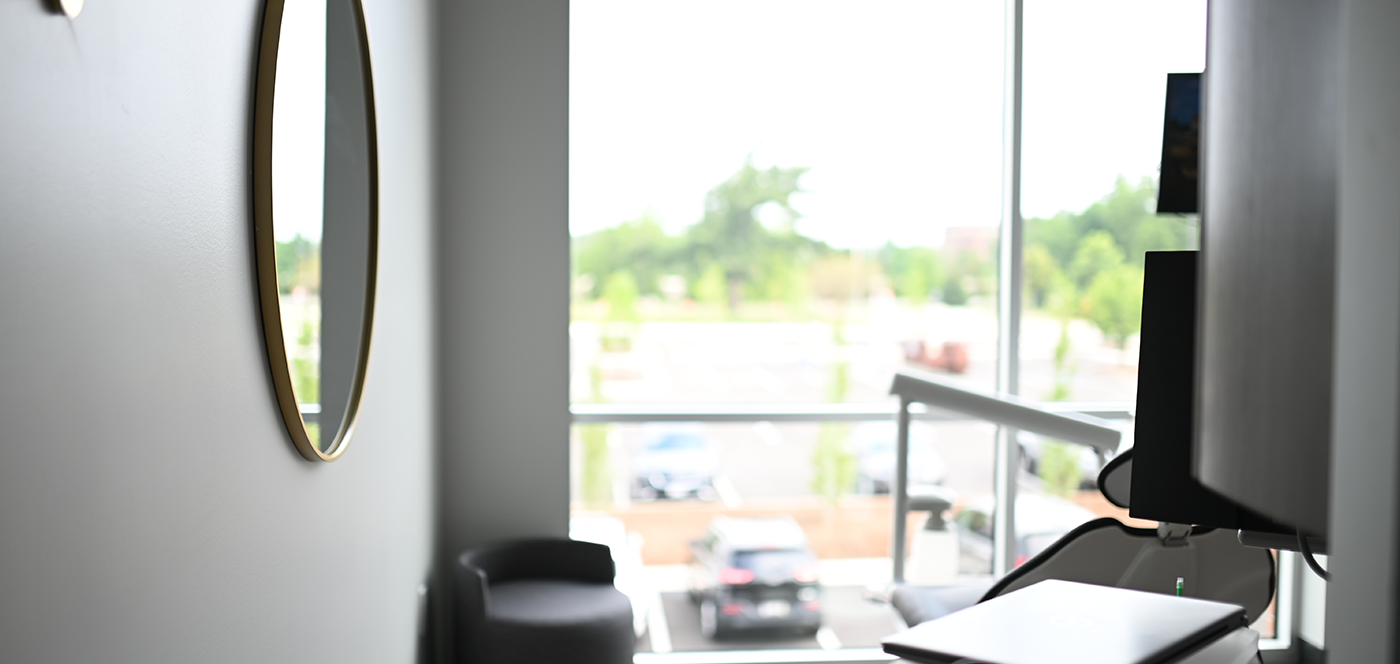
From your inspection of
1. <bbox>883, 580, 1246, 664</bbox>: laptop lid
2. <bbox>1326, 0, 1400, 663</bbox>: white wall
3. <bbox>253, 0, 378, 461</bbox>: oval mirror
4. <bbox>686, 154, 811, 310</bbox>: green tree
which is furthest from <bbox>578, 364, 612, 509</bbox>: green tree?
<bbox>1326, 0, 1400, 663</bbox>: white wall

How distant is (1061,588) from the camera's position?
1.19m

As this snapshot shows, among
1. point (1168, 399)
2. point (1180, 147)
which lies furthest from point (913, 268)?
point (1168, 399)

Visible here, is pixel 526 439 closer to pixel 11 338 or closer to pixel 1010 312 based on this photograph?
pixel 1010 312

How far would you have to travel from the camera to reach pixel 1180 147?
163cm

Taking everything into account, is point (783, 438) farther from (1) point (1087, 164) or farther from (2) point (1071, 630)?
(2) point (1071, 630)

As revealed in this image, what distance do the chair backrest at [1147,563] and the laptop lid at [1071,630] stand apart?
45 centimetres

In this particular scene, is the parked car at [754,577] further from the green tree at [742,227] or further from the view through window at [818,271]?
the green tree at [742,227]

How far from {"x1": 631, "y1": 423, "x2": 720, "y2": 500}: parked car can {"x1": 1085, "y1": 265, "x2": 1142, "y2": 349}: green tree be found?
1629mm

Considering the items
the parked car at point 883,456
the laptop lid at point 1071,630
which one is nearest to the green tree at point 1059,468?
the parked car at point 883,456

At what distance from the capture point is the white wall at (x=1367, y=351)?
0.51 metres

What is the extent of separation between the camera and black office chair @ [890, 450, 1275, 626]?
1.58 m

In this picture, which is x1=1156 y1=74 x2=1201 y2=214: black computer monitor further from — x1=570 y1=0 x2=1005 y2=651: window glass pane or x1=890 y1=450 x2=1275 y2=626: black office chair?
x1=570 y1=0 x2=1005 y2=651: window glass pane

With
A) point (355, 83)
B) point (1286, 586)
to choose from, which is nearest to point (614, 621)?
point (355, 83)

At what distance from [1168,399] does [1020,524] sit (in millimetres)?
2376
